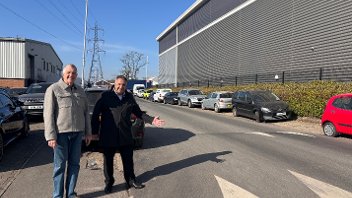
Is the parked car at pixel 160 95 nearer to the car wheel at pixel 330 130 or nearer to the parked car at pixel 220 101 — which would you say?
the parked car at pixel 220 101

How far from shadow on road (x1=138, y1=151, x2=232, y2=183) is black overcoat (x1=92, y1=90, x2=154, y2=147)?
1.17 meters


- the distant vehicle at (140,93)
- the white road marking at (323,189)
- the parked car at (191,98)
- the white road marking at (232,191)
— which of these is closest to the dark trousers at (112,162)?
the white road marking at (232,191)

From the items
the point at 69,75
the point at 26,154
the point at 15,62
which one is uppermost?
the point at 15,62

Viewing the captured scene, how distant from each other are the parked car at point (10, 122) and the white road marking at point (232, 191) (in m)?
4.91

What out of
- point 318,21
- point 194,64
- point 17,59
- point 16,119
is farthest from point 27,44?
point 16,119

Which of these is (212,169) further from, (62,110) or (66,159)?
(62,110)

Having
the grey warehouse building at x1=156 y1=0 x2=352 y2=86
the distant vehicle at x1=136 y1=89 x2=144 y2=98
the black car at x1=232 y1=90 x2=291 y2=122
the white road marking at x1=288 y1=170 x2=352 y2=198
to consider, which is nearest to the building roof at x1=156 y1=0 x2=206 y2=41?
the grey warehouse building at x1=156 y1=0 x2=352 y2=86

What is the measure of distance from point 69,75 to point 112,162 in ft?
5.45

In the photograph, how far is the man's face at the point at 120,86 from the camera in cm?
626

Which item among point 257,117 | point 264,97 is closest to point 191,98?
point 264,97

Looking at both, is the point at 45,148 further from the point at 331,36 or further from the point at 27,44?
the point at 27,44

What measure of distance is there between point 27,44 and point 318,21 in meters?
43.3

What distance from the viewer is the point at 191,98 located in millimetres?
35406

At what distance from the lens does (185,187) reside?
6555mm
